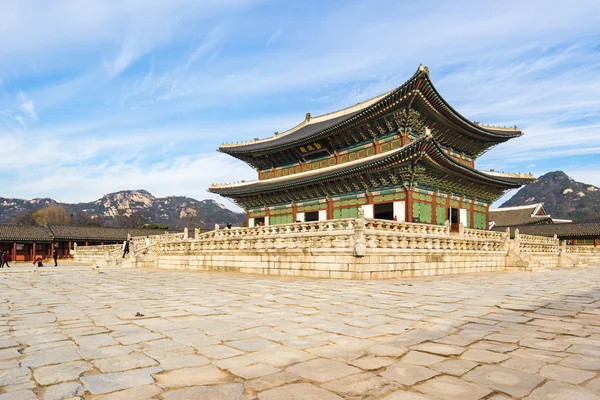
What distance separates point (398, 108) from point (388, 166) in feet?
11.8

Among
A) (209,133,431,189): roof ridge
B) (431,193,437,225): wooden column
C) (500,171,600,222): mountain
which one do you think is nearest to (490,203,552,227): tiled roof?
(431,193,437,225): wooden column

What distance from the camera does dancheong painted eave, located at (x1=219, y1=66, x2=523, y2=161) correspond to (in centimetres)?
2172

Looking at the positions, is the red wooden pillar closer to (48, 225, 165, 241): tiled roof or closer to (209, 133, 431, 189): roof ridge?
(209, 133, 431, 189): roof ridge

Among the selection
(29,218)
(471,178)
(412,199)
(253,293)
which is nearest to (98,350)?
(253,293)

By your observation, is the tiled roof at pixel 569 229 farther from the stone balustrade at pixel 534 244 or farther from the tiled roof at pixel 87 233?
the tiled roof at pixel 87 233

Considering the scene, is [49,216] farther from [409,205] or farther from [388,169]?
[409,205]

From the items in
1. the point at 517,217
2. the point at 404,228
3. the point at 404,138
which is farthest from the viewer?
the point at 517,217

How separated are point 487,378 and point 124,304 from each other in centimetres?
676

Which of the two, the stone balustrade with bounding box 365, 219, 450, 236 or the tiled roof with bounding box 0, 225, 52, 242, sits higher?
the stone balustrade with bounding box 365, 219, 450, 236

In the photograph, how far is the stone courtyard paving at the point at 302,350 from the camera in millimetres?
3135

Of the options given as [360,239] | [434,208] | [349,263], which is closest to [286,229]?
[349,263]

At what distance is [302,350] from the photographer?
4270 mm

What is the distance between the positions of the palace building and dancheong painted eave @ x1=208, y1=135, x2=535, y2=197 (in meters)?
0.05

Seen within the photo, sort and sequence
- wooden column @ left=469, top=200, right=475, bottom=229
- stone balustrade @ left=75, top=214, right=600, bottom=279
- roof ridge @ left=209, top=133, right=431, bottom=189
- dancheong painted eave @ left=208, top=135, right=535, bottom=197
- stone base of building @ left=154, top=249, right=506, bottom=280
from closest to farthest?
stone base of building @ left=154, top=249, right=506, bottom=280 → stone balustrade @ left=75, top=214, right=600, bottom=279 → dancheong painted eave @ left=208, top=135, right=535, bottom=197 → roof ridge @ left=209, top=133, right=431, bottom=189 → wooden column @ left=469, top=200, right=475, bottom=229
